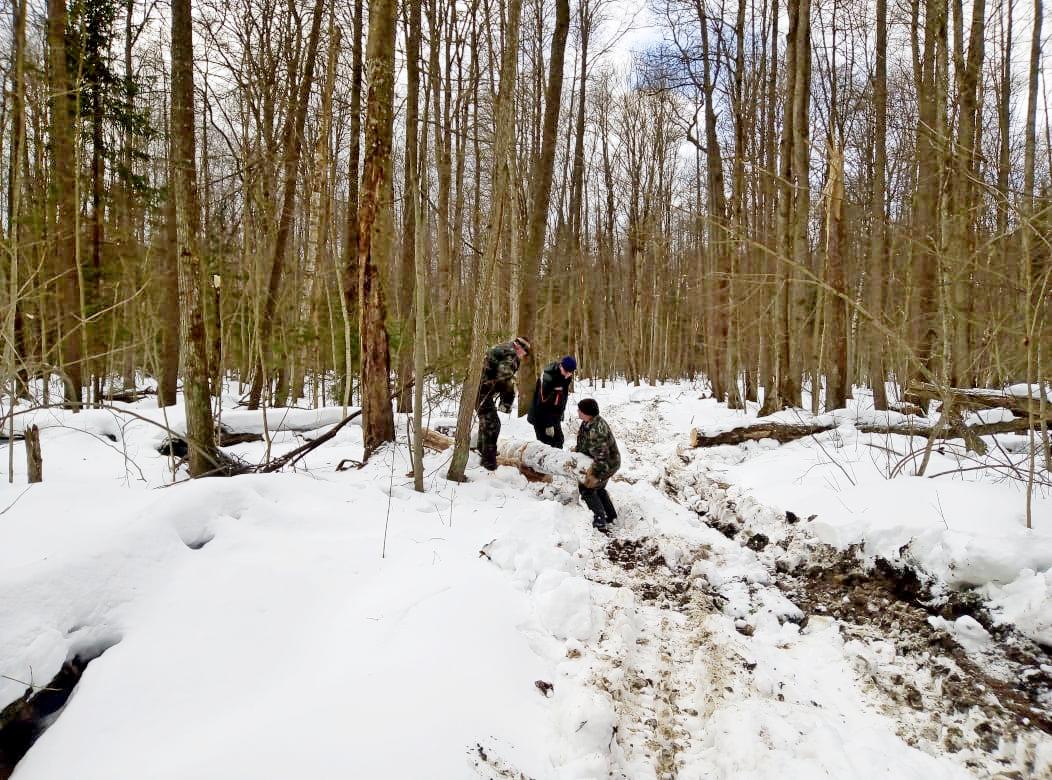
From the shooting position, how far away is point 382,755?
1878mm

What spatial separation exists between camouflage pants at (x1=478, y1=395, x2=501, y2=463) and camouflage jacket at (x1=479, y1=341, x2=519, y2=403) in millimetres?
143

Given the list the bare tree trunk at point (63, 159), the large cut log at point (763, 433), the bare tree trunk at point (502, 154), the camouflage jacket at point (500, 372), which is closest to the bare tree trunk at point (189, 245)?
the bare tree trunk at point (502, 154)

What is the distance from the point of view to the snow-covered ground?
201 cm

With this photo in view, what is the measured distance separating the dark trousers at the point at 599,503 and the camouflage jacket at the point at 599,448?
16 centimetres

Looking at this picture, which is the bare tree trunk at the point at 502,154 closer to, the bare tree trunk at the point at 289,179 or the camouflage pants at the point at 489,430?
the camouflage pants at the point at 489,430

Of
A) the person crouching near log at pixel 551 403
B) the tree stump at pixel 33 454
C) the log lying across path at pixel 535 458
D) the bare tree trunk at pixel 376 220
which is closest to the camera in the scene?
the tree stump at pixel 33 454

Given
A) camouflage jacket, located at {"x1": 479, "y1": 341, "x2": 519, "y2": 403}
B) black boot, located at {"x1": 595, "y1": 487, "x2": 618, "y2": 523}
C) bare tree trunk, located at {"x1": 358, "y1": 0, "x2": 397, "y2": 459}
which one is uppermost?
bare tree trunk, located at {"x1": 358, "y1": 0, "x2": 397, "y2": 459}

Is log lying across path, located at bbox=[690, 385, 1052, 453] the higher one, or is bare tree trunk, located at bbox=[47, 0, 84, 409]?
bare tree trunk, located at bbox=[47, 0, 84, 409]

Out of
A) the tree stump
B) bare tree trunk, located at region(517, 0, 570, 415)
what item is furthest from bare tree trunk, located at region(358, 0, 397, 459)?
bare tree trunk, located at region(517, 0, 570, 415)

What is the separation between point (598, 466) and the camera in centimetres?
527

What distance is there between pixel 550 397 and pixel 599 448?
75.6 inches

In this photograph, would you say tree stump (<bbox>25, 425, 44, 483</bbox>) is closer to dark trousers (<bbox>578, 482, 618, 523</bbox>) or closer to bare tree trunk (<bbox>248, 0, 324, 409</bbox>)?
bare tree trunk (<bbox>248, 0, 324, 409</bbox>)

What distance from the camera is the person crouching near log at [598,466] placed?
5.27 meters

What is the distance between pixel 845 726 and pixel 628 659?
3.27ft
